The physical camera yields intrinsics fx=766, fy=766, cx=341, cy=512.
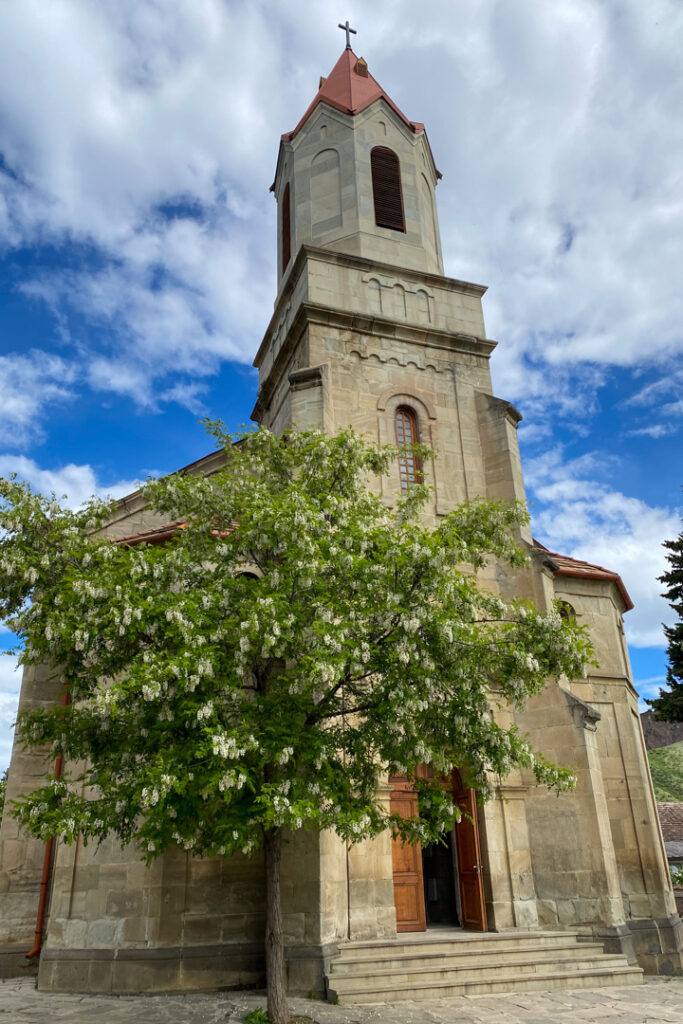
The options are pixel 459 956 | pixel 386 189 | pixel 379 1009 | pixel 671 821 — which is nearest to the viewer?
pixel 379 1009

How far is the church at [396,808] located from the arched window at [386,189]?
0.38 ft

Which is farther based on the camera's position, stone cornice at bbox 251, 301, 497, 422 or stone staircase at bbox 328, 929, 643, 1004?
stone cornice at bbox 251, 301, 497, 422

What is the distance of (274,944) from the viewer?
33.8ft

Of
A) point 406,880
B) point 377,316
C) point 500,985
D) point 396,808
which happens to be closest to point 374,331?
point 377,316

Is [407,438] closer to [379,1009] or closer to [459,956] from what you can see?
[459,956]

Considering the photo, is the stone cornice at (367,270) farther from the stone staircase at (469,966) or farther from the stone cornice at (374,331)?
the stone staircase at (469,966)

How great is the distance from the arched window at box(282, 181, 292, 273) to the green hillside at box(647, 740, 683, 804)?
57.0m

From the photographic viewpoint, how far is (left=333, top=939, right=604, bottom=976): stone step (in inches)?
468

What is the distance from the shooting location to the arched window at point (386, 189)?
70.3 feet

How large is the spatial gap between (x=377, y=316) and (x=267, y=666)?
35.1 ft

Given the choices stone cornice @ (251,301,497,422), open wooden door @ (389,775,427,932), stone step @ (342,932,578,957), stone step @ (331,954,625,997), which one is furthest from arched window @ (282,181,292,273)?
stone step @ (331,954,625,997)

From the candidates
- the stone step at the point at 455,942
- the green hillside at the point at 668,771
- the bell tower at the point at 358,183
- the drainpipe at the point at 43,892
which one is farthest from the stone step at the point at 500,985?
the green hillside at the point at 668,771

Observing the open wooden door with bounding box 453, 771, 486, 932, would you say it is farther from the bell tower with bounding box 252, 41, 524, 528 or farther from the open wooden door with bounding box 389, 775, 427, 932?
the bell tower with bounding box 252, 41, 524, 528

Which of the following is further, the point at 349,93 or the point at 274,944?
the point at 349,93
